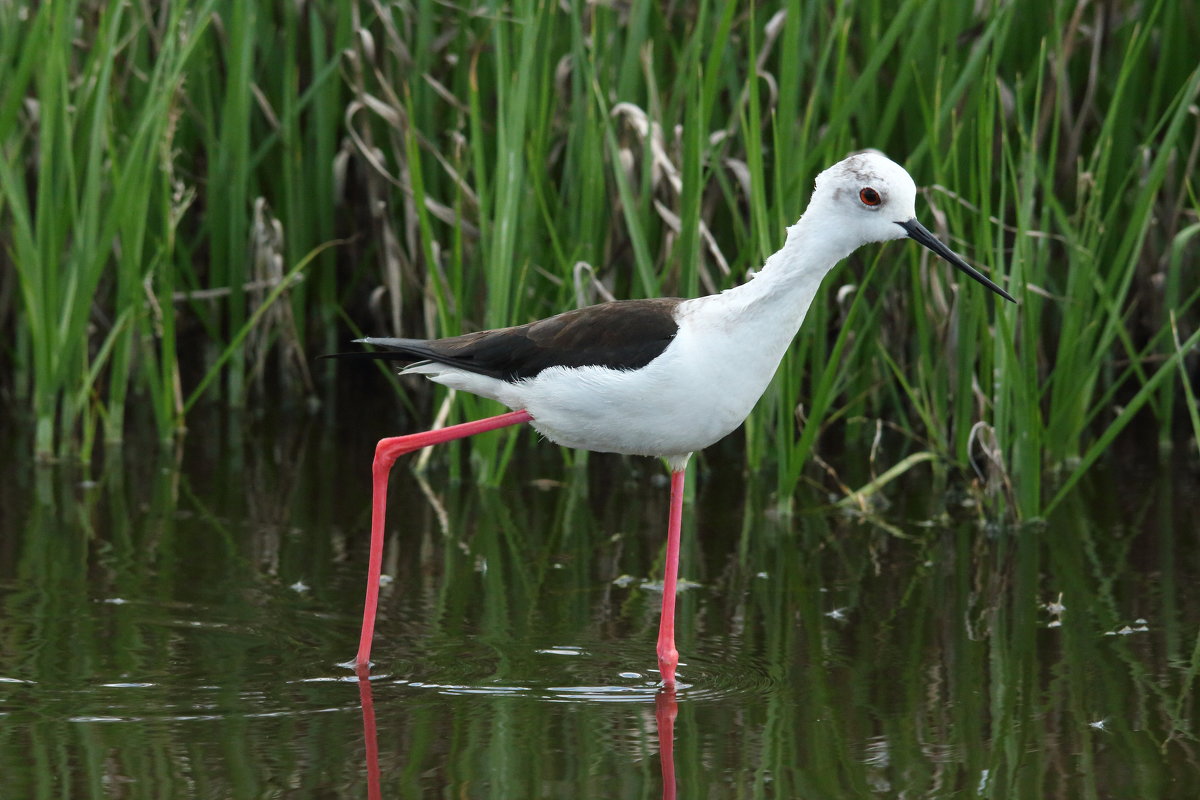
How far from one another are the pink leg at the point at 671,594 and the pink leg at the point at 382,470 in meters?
0.44

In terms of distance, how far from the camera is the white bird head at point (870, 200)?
4.14 m

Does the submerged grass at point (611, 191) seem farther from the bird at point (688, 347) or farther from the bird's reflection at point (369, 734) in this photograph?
the bird's reflection at point (369, 734)

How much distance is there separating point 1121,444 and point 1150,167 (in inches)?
46.0

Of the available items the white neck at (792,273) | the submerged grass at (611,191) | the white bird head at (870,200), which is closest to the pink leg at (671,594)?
the white neck at (792,273)

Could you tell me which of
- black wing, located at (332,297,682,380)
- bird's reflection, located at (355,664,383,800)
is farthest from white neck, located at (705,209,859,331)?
bird's reflection, located at (355,664,383,800)

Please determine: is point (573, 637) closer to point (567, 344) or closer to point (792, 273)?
point (567, 344)

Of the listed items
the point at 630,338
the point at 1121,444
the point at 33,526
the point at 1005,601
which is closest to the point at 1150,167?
Answer: the point at 1121,444

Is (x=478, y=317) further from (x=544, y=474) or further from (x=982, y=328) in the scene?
(x=982, y=328)

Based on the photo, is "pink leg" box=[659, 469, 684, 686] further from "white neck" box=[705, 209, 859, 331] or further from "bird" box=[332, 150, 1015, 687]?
"white neck" box=[705, 209, 859, 331]

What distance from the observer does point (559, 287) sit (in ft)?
22.4

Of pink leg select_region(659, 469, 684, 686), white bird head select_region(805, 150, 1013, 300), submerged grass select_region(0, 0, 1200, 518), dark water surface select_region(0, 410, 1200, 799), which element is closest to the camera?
dark water surface select_region(0, 410, 1200, 799)

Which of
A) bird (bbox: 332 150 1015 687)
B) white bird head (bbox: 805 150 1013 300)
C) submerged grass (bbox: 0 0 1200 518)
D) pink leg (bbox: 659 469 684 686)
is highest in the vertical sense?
submerged grass (bbox: 0 0 1200 518)

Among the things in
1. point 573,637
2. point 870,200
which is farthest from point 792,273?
point 573,637

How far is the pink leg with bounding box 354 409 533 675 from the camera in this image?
15.3 feet
